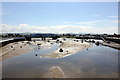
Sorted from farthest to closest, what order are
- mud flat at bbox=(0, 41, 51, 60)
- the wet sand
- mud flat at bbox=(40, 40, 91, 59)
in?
mud flat at bbox=(0, 41, 51, 60) → the wet sand → mud flat at bbox=(40, 40, 91, 59)

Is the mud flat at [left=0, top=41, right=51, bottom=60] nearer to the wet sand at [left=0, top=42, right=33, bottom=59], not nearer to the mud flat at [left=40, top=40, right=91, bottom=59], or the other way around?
the wet sand at [left=0, top=42, right=33, bottom=59]

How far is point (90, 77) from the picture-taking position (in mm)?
19047

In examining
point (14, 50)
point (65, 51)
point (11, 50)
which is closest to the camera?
point (65, 51)

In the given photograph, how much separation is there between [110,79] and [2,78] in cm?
1592

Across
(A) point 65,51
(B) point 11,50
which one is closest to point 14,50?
(B) point 11,50

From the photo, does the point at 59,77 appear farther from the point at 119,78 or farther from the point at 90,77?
the point at 119,78

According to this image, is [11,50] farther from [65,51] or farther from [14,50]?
[65,51]

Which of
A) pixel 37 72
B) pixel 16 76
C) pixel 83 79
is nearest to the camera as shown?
pixel 83 79

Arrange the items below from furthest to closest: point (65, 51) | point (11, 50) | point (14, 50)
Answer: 1. point (14, 50)
2. point (11, 50)
3. point (65, 51)

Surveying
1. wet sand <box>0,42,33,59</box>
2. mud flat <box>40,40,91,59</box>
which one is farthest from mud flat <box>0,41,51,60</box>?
mud flat <box>40,40,91,59</box>

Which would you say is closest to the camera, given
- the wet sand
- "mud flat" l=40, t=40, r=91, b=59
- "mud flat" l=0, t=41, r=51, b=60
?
"mud flat" l=40, t=40, r=91, b=59

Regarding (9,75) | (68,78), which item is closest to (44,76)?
(68,78)

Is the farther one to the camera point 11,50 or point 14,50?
point 14,50

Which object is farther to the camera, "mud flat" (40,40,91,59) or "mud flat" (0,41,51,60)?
"mud flat" (0,41,51,60)
